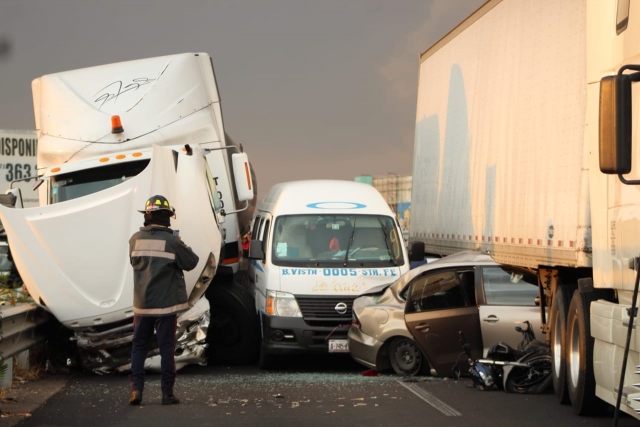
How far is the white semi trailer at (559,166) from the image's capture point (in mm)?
7258

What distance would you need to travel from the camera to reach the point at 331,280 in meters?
14.2

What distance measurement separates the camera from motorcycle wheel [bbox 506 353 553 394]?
11.2 metres

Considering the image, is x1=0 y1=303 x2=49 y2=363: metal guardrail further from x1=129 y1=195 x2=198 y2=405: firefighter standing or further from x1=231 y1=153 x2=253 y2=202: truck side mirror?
x1=231 y1=153 x2=253 y2=202: truck side mirror

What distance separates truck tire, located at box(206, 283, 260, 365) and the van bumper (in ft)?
3.18

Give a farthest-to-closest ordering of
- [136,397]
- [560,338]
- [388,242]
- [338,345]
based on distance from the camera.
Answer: [388,242] < [338,345] < [136,397] < [560,338]

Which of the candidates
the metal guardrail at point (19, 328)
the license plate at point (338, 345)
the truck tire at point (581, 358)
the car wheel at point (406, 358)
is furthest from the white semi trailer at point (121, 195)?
the truck tire at point (581, 358)

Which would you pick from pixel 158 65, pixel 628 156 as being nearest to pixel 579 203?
pixel 628 156

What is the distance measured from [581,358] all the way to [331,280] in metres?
5.70

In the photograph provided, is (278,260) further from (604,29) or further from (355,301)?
(604,29)

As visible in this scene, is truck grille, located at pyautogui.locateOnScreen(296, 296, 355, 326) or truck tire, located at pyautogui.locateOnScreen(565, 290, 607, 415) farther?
truck grille, located at pyautogui.locateOnScreen(296, 296, 355, 326)

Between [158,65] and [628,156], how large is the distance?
35.7 ft

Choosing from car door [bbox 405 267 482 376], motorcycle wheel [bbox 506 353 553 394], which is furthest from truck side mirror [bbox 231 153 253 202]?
motorcycle wheel [bbox 506 353 553 394]

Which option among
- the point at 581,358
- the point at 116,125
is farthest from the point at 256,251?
the point at 581,358

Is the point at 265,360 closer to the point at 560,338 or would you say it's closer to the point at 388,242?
the point at 388,242
